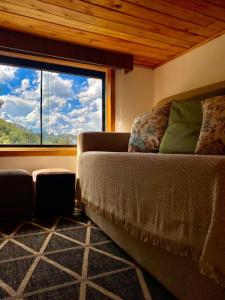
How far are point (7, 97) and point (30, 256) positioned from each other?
6.38ft

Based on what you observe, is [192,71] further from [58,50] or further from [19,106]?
[19,106]

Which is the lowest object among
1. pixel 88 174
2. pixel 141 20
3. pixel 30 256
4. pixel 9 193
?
pixel 30 256

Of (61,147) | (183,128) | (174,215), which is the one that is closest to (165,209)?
(174,215)

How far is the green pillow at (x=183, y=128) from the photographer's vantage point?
1.58 meters

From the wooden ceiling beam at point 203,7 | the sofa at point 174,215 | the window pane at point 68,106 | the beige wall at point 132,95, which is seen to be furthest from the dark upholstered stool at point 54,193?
the wooden ceiling beam at point 203,7

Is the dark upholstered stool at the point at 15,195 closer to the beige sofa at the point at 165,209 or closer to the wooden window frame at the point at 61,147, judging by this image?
the wooden window frame at the point at 61,147

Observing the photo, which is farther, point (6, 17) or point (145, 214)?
point (6, 17)

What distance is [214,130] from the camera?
129 cm

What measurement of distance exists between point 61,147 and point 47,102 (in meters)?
0.56

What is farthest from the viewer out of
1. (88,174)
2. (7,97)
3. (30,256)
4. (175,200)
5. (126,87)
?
(126,87)

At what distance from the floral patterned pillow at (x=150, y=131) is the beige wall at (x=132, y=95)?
0.88 m

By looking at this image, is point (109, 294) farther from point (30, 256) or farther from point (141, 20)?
point (141, 20)

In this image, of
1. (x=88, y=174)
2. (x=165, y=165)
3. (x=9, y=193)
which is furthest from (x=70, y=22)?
(x=165, y=165)

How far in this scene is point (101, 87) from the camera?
309 cm
